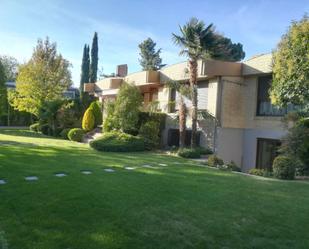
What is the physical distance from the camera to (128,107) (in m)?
22.0

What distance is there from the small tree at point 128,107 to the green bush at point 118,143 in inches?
86.2

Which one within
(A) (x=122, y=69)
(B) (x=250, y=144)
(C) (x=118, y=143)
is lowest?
(C) (x=118, y=143)

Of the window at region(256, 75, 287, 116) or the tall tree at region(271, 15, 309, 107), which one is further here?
the window at region(256, 75, 287, 116)

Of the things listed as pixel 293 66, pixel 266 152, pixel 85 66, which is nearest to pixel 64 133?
pixel 266 152

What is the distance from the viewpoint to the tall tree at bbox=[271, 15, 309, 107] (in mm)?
11828

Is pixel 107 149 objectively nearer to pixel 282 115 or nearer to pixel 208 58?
pixel 208 58

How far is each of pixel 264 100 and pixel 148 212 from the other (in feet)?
42.5

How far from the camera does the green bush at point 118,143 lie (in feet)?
60.9

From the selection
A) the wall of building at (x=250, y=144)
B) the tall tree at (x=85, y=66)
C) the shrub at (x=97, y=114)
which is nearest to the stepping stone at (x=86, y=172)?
the wall of building at (x=250, y=144)

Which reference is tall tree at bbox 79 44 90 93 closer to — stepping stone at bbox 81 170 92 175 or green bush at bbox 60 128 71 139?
green bush at bbox 60 128 71 139

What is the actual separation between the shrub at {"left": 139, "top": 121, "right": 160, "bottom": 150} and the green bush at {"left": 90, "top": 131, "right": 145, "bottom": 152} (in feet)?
3.19

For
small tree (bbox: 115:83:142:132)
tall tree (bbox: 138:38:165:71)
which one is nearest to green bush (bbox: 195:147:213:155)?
small tree (bbox: 115:83:142:132)

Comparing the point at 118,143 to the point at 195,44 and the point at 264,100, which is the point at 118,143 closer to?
the point at 195,44

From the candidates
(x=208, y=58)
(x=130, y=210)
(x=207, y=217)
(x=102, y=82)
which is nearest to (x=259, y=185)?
(x=207, y=217)
